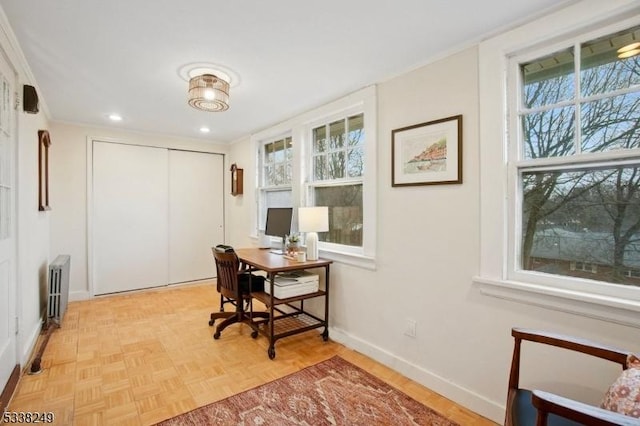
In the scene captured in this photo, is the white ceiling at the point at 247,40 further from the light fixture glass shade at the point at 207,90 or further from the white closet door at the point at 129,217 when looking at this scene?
the white closet door at the point at 129,217

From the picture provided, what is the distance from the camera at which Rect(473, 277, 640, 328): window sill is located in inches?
55.1

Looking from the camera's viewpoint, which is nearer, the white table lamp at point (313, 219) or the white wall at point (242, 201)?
the white table lamp at point (313, 219)

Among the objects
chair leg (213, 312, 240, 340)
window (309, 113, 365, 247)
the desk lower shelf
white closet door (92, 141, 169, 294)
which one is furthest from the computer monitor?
white closet door (92, 141, 169, 294)

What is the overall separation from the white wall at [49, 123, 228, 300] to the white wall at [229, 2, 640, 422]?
367 centimetres

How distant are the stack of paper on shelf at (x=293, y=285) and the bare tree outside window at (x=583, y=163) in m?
1.69

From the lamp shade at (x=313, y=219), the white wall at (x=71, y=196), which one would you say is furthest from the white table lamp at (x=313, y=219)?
the white wall at (x=71, y=196)

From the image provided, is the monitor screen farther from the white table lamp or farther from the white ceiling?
the white ceiling

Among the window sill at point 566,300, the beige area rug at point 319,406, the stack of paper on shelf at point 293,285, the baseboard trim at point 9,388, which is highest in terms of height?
the window sill at point 566,300

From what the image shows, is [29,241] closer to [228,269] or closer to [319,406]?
[228,269]

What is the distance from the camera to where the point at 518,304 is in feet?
5.74

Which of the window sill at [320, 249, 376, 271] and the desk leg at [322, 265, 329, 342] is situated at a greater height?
the window sill at [320, 249, 376, 271]

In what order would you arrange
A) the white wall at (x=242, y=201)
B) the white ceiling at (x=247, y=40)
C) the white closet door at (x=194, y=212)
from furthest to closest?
the white closet door at (x=194, y=212) → the white wall at (x=242, y=201) → the white ceiling at (x=247, y=40)

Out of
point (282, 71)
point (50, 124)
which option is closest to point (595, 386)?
point (282, 71)

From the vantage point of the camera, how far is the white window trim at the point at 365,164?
258cm
